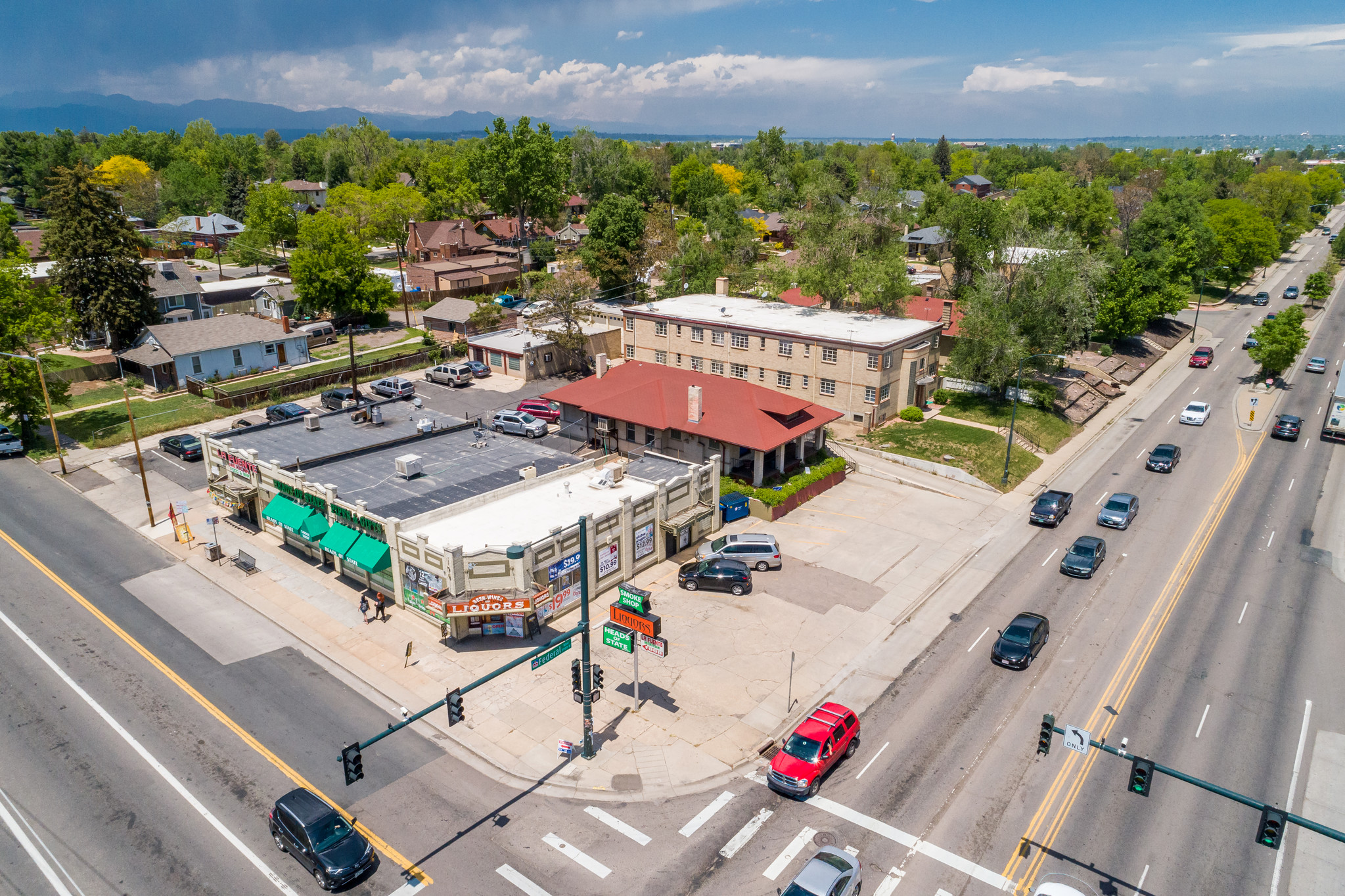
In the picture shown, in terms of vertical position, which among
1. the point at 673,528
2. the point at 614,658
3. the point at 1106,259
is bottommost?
the point at 614,658

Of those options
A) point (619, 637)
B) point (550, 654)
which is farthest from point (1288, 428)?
point (550, 654)

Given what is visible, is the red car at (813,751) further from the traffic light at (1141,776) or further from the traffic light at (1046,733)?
the traffic light at (1141,776)

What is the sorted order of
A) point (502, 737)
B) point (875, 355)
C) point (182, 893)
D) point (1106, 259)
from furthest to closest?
point (1106, 259)
point (875, 355)
point (502, 737)
point (182, 893)

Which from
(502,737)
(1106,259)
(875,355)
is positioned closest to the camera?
(502,737)

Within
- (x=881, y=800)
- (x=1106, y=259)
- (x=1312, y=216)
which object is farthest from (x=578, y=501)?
(x=1312, y=216)

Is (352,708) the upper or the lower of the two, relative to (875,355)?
lower

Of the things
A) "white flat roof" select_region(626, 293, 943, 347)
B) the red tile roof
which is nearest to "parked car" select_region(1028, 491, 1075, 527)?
the red tile roof

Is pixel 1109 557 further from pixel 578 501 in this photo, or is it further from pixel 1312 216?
pixel 1312 216

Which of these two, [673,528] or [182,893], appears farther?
[673,528]
